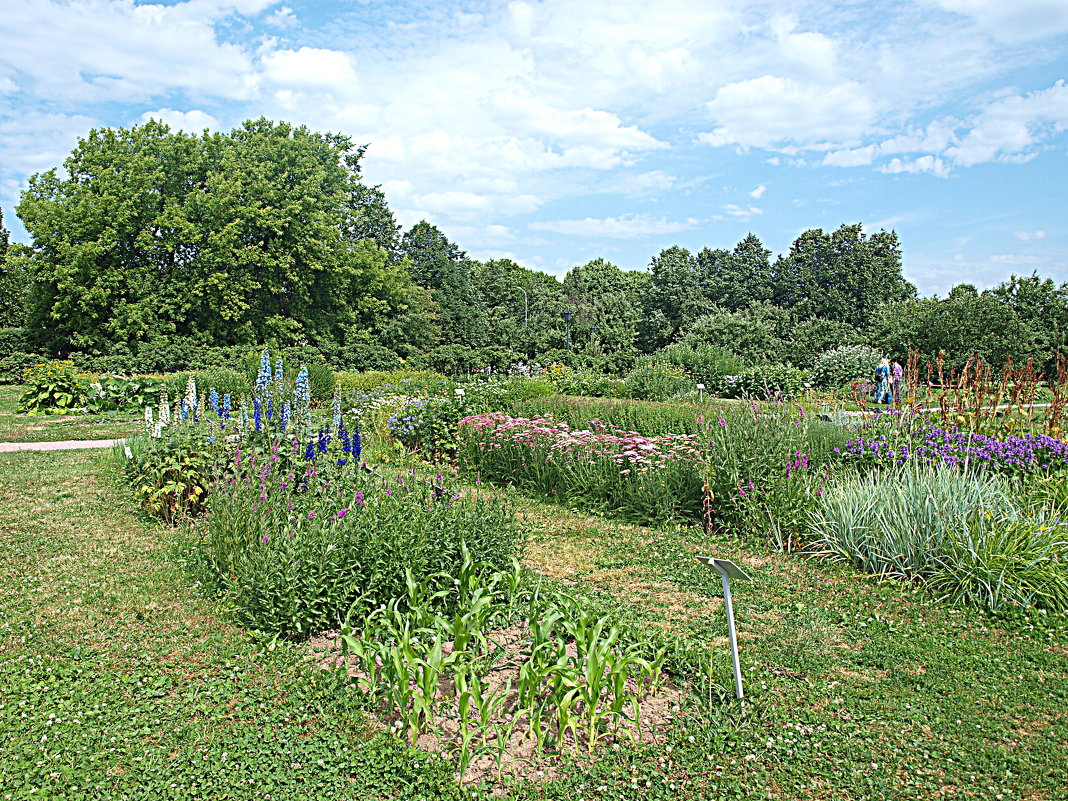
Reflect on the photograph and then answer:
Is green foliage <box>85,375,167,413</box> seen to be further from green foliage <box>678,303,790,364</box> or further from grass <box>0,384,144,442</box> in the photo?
green foliage <box>678,303,790,364</box>

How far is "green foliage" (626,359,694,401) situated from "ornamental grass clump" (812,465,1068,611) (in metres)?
10.3

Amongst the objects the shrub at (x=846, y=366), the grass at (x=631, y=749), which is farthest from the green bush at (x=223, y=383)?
the shrub at (x=846, y=366)

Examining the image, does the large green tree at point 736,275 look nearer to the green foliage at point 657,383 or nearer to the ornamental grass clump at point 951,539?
the green foliage at point 657,383

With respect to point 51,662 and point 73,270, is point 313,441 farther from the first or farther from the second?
point 73,270

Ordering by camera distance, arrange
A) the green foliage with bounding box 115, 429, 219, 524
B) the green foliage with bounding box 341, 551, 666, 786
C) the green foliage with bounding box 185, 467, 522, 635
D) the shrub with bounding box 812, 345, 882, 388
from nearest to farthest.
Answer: the green foliage with bounding box 341, 551, 666, 786 < the green foliage with bounding box 185, 467, 522, 635 < the green foliage with bounding box 115, 429, 219, 524 < the shrub with bounding box 812, 345, 882, 388

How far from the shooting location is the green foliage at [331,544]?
3805 millimetres

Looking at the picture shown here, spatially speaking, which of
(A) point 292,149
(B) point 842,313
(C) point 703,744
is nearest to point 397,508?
(C) point 703,744

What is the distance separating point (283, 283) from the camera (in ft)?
99.4

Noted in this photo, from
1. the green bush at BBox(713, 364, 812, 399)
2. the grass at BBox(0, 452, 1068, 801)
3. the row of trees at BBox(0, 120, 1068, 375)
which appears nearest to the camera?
the grass at BBox(0, 452, 1068, 801)

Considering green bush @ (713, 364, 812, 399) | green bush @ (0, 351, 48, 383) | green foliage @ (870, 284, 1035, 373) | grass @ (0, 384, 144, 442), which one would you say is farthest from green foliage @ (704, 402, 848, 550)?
green bush @ (0, 351, 48, 383)

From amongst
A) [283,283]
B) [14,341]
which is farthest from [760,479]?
[14,341]

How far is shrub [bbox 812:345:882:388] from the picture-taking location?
1989cm

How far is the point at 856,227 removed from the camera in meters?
36.3

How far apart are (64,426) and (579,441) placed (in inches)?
356
